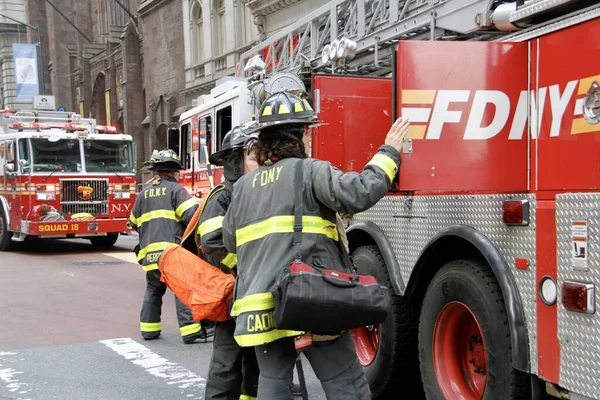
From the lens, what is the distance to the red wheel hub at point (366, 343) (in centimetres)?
480

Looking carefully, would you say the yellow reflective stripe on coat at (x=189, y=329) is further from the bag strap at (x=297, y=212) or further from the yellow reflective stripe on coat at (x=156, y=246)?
the bag strap at (x=297, y=212)

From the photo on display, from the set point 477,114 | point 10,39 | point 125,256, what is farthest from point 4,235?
point 10,39

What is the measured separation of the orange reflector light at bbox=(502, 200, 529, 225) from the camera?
317 centimetres

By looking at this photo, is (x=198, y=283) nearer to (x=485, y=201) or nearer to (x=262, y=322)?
(x=262, y=322)

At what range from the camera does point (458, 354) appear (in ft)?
12.7

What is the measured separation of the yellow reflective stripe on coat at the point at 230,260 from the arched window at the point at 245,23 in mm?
19076

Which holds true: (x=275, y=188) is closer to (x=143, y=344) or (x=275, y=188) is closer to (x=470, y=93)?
(x=470, y=93)

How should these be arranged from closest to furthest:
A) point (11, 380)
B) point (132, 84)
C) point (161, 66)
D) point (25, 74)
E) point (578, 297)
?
point (578, 297), point (11, 380), point (161, 66), point (132, 84), point (25, 74)

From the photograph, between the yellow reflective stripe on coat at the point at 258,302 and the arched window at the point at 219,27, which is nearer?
the yellow reflective stripe on coat at the point at 258,302

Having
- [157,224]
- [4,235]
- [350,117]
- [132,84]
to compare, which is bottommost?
[4,235]

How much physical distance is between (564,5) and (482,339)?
5.54 feet

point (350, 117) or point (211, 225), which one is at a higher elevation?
point (350, 117)

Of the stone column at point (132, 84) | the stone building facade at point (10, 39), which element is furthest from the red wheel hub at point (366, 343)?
the stone building facade at point (10, 39)

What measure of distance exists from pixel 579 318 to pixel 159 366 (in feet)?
12.7
